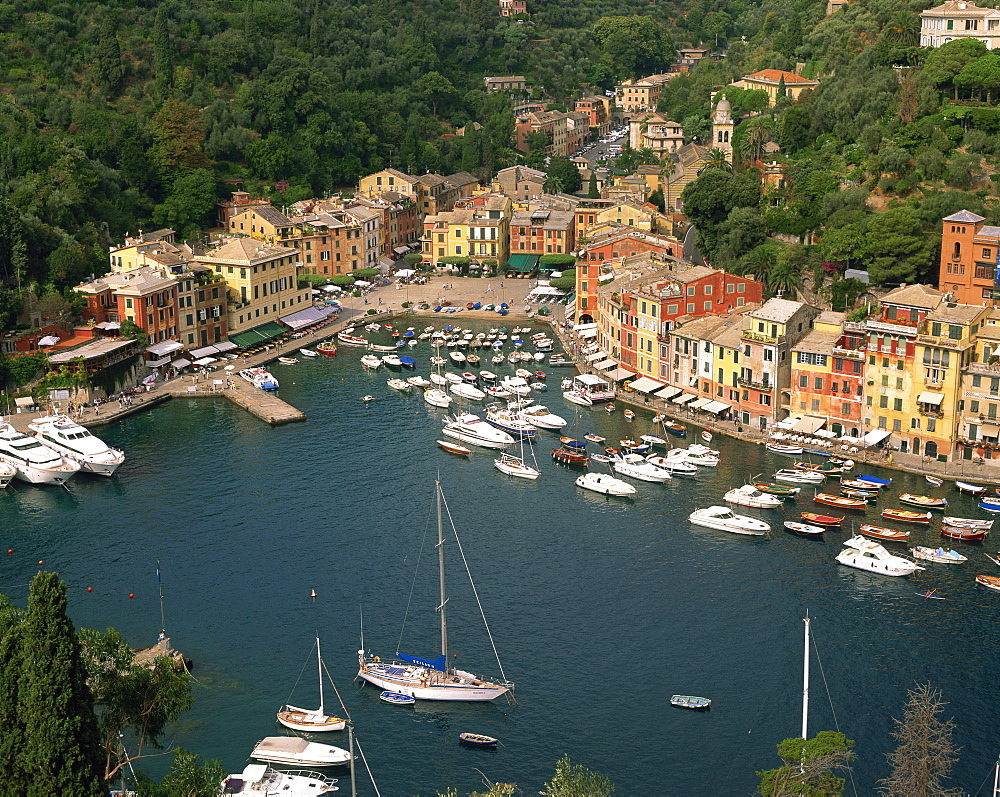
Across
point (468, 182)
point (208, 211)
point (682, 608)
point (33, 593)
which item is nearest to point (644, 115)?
point (468, 182)

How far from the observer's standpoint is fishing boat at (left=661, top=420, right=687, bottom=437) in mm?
63375

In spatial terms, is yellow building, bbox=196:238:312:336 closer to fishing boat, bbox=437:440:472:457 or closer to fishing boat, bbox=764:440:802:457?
fishing boat, bbox=437:440:472:457

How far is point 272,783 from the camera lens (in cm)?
3625

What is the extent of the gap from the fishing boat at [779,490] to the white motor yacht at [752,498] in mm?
564

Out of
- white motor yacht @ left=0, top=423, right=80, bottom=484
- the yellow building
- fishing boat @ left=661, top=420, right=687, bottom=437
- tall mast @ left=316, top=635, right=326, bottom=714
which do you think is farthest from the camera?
the yellow building

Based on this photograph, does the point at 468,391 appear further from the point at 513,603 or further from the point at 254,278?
the point at 513,603

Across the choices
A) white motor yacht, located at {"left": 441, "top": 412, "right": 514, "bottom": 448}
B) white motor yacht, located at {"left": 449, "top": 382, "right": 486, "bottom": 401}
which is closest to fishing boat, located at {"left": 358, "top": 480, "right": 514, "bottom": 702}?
white motor yacht, located at {"left": 441, "top": 412, "right": 514, "bottom": 448}

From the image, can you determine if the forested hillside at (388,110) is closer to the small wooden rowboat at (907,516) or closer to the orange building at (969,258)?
the orange building at (969,258)

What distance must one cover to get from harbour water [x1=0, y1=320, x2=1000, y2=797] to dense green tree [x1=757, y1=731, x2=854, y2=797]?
352cm

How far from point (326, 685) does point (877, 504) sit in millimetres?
25915

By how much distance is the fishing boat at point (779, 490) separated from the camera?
5541 centimetres

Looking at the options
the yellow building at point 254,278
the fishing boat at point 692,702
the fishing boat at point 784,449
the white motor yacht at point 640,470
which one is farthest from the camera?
the yellow building at point 254,278

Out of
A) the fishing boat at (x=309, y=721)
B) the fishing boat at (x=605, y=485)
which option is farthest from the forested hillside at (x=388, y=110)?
the fishing boat at (x=309, y=721)

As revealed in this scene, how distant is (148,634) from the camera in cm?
4509
